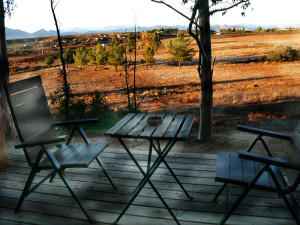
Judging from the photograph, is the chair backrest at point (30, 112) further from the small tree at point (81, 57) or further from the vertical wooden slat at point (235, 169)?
the small tree at point (81, 57)

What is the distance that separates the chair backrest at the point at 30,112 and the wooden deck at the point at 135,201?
0.38 meters

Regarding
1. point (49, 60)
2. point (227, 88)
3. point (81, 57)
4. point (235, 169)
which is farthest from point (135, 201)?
point (227, 88)

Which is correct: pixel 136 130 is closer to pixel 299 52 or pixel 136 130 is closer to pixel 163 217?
pixel 163 217

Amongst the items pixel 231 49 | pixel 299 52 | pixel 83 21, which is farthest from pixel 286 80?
pixel 83 21

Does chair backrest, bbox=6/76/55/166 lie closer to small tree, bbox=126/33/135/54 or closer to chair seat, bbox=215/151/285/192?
chair seat, bbox=215/151/285/192

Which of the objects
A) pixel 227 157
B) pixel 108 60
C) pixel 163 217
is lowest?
pixel 163 217

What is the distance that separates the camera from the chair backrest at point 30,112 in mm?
2080

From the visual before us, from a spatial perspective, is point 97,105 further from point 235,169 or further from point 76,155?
point 235,169

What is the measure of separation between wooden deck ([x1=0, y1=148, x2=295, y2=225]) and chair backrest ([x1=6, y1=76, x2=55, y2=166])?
38 cm

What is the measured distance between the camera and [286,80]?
21.0 ft

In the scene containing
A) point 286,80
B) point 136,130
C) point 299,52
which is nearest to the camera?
point 136,130

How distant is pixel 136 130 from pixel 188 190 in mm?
729

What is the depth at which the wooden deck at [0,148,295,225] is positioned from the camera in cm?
180

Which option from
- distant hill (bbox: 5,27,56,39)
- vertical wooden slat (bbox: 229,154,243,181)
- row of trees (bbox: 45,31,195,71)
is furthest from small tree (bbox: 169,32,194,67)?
vertical wooden slat (bbox: 229,154,243,181)
